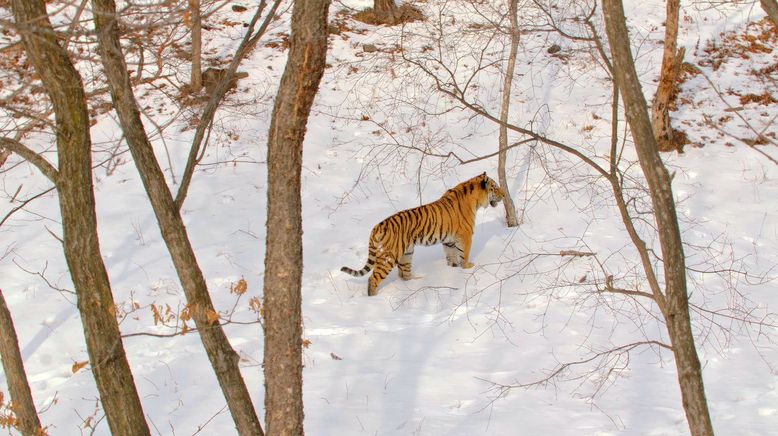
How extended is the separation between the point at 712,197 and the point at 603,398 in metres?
5.71

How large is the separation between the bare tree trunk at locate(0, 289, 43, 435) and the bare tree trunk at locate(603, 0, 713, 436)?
4060 millimetres

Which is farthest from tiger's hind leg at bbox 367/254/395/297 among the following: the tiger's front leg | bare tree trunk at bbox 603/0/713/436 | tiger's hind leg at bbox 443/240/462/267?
bare tree trunk at bbox 603/0/713/436

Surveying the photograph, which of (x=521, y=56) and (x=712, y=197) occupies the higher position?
(x=521, y=56)

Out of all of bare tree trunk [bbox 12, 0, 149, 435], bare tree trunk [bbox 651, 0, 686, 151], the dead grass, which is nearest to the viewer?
bare tree trunk [bbox 12, 0, 149, 435]

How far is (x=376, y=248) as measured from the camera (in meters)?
8.35

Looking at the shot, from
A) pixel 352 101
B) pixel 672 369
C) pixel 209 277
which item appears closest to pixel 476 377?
pixel 672 369

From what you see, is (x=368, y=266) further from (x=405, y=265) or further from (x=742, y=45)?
(x=742, y=45)

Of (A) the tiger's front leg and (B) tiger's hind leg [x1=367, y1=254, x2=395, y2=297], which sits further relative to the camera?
(A) the tiger's front leg

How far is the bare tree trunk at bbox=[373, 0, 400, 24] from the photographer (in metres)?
15.7

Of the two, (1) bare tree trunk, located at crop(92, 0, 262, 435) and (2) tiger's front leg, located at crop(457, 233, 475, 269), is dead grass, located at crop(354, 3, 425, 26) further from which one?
(1) bare tree trunk, located at crop(92, 0, 262, 435)

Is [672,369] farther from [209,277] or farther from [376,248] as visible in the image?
[209,277]

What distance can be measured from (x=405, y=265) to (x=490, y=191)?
161 centimetres

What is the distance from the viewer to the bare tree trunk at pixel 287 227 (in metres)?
3.12

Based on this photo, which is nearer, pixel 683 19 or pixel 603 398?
pixel 603 398
